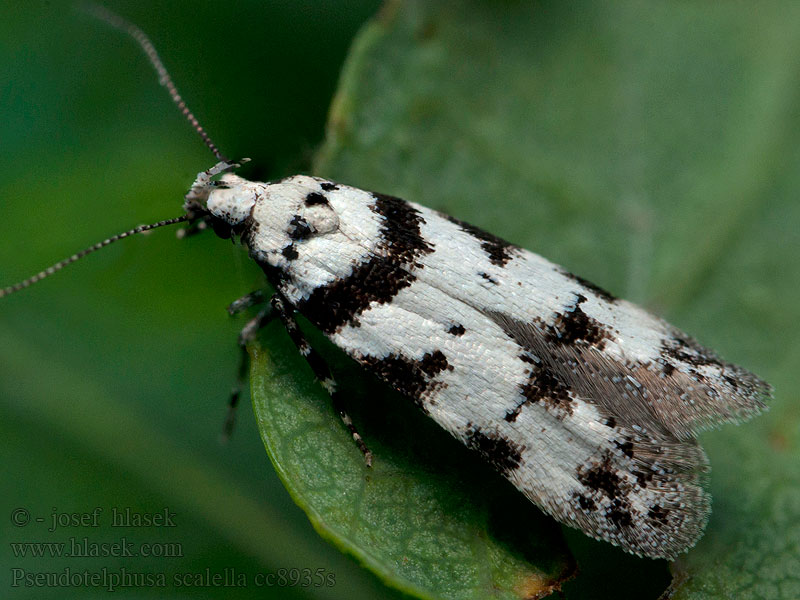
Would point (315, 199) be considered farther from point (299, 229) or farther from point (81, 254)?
A: point (81, 254)

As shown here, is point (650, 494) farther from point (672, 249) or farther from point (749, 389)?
point (672, 249)

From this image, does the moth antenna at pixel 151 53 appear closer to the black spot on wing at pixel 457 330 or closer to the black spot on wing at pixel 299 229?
the black spot on wing at pixel 299 229

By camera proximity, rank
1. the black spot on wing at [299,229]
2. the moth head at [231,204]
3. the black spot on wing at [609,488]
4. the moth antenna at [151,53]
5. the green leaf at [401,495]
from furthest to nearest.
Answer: the moth antenna at [151,53]
the moth head at [231,204]
the black spot on wing at [299,229]
the black spot on wing at [609,488]
the green leaf at [401,495]

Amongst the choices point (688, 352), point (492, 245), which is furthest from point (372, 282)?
point (688, 352)

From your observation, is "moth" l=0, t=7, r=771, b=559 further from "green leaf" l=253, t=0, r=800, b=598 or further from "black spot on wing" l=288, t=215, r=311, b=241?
"green leaf" l=253, t=0, r=800, b=598

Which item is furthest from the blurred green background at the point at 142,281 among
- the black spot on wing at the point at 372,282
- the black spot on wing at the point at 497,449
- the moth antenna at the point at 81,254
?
the black spot on wing at the point at 497,449

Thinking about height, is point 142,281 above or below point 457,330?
below

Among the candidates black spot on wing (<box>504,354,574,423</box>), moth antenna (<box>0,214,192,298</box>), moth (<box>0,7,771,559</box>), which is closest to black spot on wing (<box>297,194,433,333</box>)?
moth (<box>0,7,771,559</box>)
